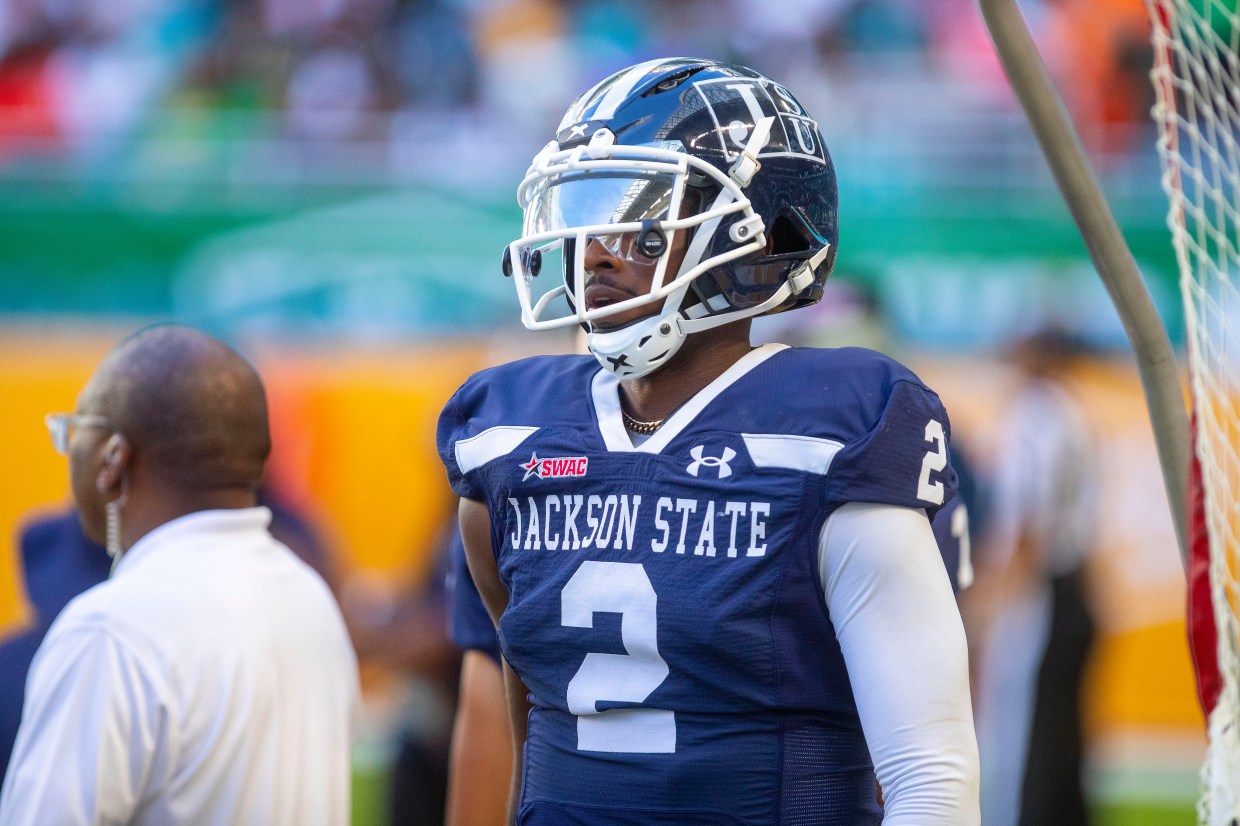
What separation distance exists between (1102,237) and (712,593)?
70 cm

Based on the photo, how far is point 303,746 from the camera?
205 centimetres

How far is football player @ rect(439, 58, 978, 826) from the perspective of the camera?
1.54 m

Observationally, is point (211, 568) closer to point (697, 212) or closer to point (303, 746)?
point (303, 746)

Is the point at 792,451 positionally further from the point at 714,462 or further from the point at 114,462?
the point at 114,462

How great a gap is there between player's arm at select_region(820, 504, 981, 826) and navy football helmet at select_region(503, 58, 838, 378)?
0.33 m

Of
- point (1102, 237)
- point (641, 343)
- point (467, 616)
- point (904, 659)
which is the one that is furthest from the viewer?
point (467, 616)

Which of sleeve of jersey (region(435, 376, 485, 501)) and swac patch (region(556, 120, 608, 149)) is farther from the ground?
swac patch (region(556, 120, 608, 149))

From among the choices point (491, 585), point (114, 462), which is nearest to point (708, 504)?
point (491, 585)

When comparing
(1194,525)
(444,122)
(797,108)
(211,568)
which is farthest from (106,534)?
(444,122)

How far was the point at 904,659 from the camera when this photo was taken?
4.97ft

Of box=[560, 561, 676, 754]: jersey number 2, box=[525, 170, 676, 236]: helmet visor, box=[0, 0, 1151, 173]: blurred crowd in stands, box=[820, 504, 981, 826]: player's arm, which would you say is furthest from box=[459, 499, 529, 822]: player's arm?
box=[0, 0, 1151, 173]: blurred crowd in stands

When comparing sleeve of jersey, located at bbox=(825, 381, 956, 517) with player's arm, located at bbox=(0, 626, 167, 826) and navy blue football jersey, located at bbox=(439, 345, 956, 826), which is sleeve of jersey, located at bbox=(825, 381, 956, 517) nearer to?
navy blue football jersey, located at bbox=(439, 345, 956, 826)

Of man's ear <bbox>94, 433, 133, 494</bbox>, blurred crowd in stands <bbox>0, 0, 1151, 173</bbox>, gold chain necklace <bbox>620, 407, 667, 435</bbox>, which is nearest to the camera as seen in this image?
gold chain necklace <bbox>620, 407, 667, 435</bbox>

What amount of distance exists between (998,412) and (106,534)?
539 cm
